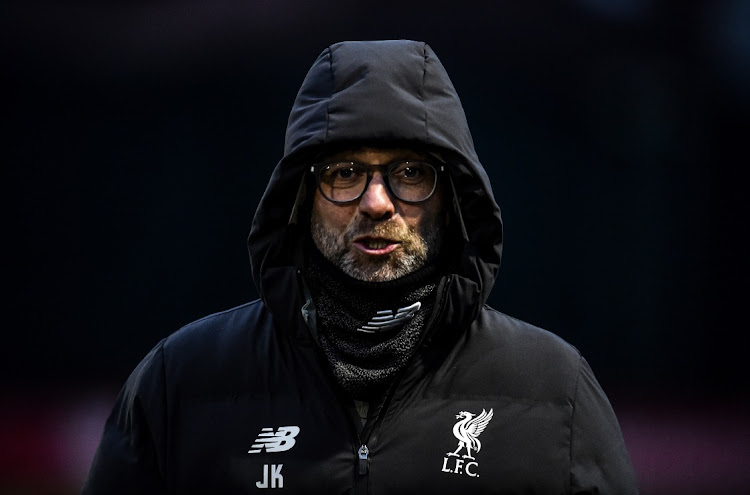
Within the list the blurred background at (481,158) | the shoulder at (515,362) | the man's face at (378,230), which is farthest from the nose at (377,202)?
the blurred background at (481,158)

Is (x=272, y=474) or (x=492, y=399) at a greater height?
(x=492, y=399)

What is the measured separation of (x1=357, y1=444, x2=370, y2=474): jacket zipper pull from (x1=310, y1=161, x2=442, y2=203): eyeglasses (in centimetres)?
56

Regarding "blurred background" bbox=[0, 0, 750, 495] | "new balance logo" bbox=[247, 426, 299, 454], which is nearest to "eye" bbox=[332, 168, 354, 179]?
"new balance logo" bbox=[247, 426, 299, 454]

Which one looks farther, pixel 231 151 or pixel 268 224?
pixel 231 151

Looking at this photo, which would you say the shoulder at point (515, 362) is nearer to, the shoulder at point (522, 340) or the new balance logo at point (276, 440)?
the shoulder at point (522, 340)

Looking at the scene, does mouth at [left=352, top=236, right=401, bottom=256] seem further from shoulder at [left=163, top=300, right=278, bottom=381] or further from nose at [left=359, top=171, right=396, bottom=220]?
shoulder at [left=163, top=300, right=278, bottom=381]

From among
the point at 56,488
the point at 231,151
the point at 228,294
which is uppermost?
the point at 231,151

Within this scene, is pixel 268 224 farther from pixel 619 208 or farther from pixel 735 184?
pixel 735 184

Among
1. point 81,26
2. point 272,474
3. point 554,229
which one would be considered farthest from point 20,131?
point 272,474

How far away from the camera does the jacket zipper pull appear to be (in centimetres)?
224

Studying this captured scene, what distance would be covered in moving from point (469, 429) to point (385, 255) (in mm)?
430

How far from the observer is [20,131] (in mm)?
5824

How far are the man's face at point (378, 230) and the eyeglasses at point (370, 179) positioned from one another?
13mm

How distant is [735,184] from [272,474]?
167 inches
